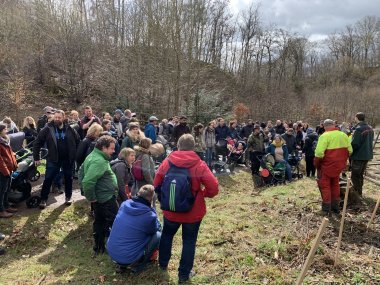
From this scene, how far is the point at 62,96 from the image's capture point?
2516 cm

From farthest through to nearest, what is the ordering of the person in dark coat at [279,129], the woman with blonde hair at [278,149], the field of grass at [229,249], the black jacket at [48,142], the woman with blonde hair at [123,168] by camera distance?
the person in dark coat at [279,129], the woman with blonde hair at [278,149], the black jacket at [48,142], the woman with blonde hair at [123,168], the field of grass at [229,249]

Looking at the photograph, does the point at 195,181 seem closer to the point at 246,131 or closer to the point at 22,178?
the point at 22,178

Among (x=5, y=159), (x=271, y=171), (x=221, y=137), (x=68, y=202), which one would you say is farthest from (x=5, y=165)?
(x=221, y=137)

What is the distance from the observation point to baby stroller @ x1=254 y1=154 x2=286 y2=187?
1091 centimetres

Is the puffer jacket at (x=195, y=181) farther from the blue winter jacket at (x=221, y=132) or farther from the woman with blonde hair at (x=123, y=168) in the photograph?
the blue winter jacket at (x=221, y=132)

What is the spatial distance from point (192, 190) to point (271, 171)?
23.7 feet

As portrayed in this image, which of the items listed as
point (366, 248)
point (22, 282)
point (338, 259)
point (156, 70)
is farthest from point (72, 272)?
point (156, 70)

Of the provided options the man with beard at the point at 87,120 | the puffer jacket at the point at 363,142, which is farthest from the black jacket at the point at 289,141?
the man with beard at the point at 87,120

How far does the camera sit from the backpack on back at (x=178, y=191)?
4.10 metres

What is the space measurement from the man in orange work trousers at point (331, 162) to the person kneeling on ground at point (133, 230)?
3.95 m

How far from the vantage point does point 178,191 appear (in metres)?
4.09

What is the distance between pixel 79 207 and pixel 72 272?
2.47 meters

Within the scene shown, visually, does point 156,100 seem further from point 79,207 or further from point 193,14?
point 79,207

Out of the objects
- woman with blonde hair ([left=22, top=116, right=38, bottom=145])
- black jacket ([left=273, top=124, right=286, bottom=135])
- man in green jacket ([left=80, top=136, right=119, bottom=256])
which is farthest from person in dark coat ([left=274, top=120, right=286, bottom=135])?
man in green jacket ([left=80, top=136, right=119, bottom=256])
